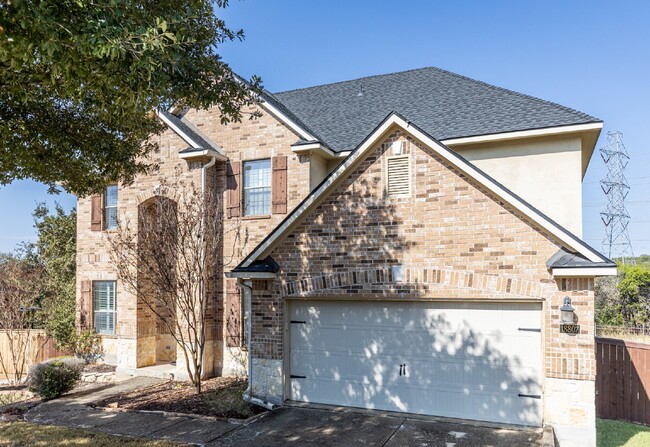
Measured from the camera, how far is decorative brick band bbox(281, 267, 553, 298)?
820 centimetres

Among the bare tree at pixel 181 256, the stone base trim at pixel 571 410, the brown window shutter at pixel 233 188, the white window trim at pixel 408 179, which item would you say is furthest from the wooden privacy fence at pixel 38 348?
the stone base trim at pixel 571 410

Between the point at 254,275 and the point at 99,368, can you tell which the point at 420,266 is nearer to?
the point at 254,275

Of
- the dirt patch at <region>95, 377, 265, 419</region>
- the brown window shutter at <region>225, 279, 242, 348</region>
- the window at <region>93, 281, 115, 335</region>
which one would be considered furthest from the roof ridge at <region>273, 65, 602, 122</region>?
the dirt patch at <region>95, 377, 265, 419</region>

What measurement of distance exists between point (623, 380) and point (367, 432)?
20.2ft

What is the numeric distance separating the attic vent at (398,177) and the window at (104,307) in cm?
1007

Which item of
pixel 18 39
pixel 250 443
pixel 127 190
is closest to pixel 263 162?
pixel 127 190

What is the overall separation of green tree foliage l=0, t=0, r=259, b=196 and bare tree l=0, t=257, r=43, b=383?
741 cm

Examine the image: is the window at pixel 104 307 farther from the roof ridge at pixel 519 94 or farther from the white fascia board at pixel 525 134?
the roof ridge at pixel 519 94

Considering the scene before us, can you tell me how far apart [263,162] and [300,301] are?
16.0ft

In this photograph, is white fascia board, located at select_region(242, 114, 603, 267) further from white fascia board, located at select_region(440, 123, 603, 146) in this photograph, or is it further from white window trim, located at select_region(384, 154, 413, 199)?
white fascia board, located at select_region(440, 123, 603, 146)

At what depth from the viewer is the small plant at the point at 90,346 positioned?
1483cm

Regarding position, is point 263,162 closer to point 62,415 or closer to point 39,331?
point 62,415

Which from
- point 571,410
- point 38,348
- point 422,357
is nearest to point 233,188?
point 422,357

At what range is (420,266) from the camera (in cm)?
896
